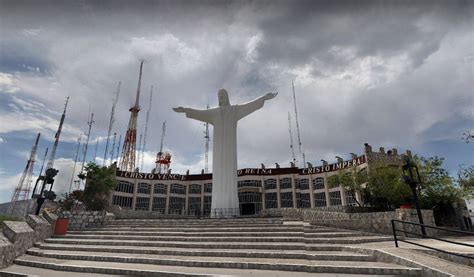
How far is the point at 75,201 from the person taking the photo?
97.7 feet

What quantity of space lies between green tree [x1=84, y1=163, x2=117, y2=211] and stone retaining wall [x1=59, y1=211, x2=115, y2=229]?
17401mm

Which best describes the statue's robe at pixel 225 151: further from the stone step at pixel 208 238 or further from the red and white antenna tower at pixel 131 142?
the red and white antenna tower at pixel 131 142

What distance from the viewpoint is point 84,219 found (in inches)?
583

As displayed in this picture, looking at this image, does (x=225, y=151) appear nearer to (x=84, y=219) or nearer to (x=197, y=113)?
(x=197, y=113)

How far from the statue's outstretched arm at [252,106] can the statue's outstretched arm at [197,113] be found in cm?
276

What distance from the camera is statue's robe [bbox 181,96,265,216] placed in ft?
67.9

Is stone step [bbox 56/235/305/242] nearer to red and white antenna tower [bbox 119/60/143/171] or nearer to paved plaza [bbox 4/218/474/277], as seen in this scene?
paved plaza [bbox 4/218/474/277]

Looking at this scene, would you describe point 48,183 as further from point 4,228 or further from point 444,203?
point 444,203

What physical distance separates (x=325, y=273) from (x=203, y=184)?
148 ft

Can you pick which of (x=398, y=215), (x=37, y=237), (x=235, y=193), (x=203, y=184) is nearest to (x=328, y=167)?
(x=203, y=184)

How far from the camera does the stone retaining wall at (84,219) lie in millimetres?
14531

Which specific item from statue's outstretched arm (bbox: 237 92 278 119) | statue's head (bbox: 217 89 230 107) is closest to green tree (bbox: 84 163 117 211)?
statue's head (bbox: 217 89 230 107)

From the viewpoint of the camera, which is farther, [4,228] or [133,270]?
[4,228]

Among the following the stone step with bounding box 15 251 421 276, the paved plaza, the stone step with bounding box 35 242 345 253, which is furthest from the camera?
the stone step with bounding box 35 242 345 253
